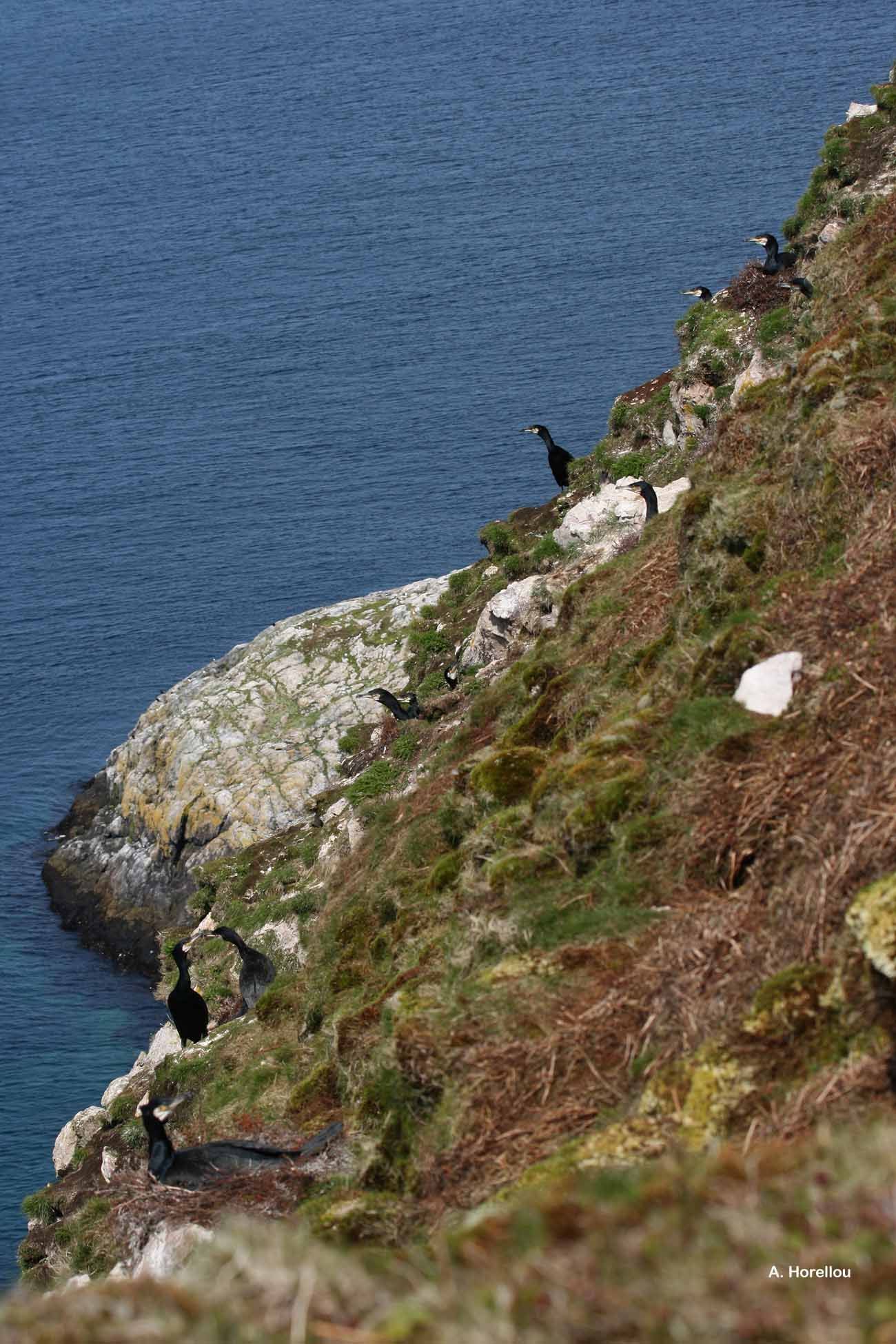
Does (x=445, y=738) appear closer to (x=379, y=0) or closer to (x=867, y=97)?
(x=867, y=97)

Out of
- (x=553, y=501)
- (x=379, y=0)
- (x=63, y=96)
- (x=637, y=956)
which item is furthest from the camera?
(x=379, y=0)

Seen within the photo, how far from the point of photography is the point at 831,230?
33.1 metres

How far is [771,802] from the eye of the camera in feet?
38.2

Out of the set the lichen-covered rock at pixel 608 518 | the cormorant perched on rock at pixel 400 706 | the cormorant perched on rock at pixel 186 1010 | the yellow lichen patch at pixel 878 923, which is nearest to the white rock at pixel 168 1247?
the yellow lichen patch at pixel 878 923

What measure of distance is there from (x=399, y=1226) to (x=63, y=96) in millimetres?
155908

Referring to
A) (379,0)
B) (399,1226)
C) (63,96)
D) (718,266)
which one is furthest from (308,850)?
(379,0)

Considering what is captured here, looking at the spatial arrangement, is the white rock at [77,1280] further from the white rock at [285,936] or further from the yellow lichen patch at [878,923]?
the yellow lichen patch at [878,923]

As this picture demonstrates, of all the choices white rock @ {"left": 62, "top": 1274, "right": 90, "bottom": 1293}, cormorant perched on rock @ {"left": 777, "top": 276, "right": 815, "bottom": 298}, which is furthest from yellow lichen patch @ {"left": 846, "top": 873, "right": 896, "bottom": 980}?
cormorant perched on rock @ {"left": 777, "top": 276, "right": 815, "bottom": 298}

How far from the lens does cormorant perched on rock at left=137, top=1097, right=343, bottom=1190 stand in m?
13.0

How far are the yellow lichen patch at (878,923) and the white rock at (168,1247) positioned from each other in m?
5.77

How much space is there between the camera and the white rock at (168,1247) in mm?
12297

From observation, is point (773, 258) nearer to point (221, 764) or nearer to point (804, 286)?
point (804, 286)

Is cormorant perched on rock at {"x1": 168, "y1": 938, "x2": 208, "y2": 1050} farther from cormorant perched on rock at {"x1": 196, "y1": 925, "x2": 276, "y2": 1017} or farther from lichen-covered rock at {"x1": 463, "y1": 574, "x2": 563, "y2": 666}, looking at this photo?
lichen-covered rock at {"x1": 463, "y1": 574, "x2": 563, "y2": 666}

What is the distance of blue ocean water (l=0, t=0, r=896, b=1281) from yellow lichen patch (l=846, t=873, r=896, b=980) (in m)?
33.4
